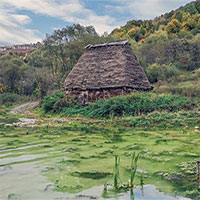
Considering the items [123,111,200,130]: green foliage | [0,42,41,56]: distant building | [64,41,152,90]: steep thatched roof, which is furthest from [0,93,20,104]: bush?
[0,42,41,56]: distant building

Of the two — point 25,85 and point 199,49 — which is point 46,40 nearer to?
point 25,85

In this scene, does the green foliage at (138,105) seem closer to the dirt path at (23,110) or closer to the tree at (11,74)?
the dirt path at (23,110)

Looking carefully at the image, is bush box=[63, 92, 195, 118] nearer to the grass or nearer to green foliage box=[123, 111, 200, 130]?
the grass

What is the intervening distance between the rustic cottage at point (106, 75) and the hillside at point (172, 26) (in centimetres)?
2876

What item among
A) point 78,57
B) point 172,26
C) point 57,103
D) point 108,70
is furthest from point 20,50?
point 57,103

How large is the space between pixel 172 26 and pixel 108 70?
38.0 meters

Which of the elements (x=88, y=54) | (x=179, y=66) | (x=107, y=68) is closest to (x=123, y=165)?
(x=107, y=68)

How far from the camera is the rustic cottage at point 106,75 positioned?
759 inches

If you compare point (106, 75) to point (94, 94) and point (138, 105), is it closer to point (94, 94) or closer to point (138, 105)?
point (94, 94)

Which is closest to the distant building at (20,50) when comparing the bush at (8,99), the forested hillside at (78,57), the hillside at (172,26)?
the hillside at (172,26)

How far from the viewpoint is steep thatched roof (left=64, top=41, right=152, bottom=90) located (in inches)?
765

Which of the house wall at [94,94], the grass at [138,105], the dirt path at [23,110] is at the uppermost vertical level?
the house wall at [94,94]

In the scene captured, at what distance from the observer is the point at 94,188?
13.2 feet

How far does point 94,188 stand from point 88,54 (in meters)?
19.4
